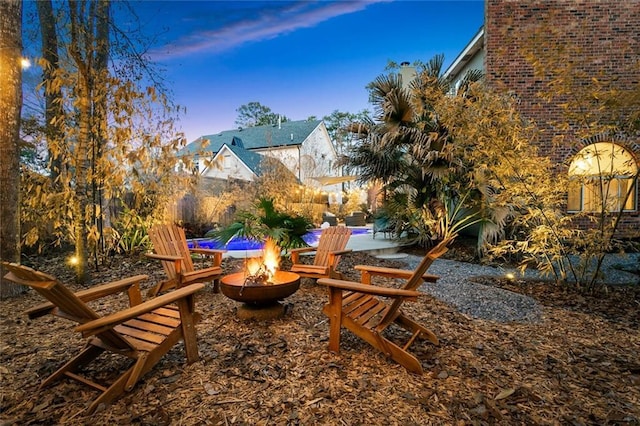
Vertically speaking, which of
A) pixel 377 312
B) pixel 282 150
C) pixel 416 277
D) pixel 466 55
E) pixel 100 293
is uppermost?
pixel 466 55

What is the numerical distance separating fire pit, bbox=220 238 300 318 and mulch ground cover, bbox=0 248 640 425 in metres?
0.14

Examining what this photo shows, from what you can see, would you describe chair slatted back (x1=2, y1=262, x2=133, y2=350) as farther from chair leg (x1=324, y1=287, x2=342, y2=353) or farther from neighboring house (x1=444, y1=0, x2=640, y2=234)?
neighboring house (x1=444, y1=0, x2=640, y2=234)

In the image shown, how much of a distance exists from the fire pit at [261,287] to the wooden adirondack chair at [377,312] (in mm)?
647

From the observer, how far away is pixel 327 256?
431cm

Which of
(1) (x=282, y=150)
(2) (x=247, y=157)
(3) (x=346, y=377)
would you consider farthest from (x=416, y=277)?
(2) (x=247, y=157)

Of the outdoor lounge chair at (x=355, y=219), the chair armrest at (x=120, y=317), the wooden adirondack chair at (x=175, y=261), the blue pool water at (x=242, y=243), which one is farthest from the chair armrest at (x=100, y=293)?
the outdoor lounge chair at (x=355, y=219)

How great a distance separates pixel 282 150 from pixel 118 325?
15350mm

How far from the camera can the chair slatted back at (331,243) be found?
4.30 m

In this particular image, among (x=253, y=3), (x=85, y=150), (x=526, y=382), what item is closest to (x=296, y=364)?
(x=526, y=382)

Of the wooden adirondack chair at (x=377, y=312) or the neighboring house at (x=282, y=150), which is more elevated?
the neighboring house at (x=282, y=150)

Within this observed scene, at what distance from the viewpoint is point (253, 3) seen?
6188 millimetres

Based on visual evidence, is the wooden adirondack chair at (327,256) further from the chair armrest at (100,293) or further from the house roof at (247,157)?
the house roof at (247,157)

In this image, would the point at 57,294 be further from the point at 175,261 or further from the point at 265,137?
the point at 265,137

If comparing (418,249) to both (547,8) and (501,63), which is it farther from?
(547,8)
